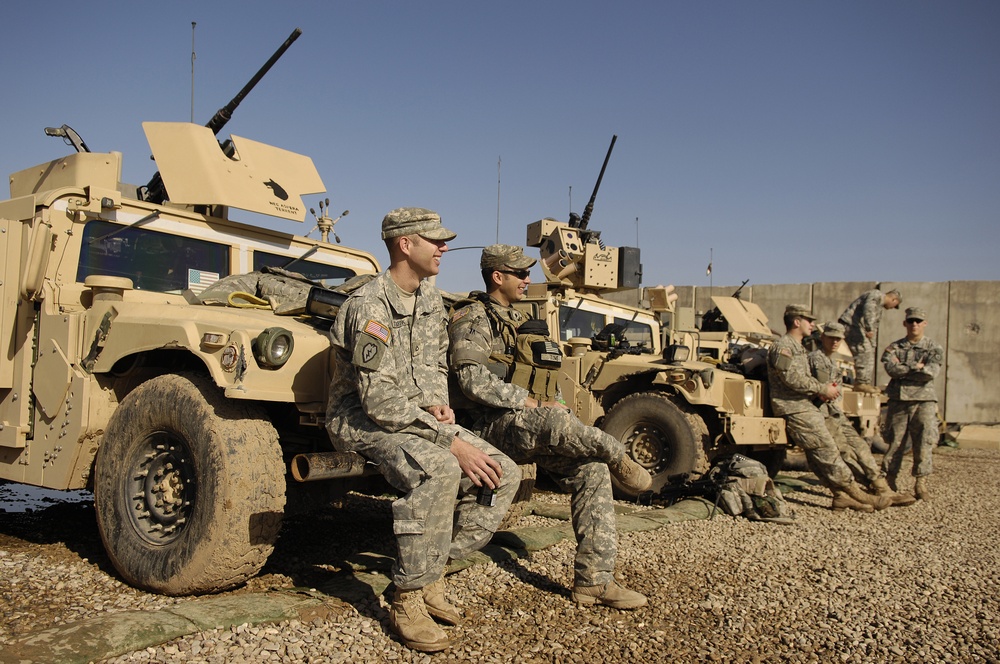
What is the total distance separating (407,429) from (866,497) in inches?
194

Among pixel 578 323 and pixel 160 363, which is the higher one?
pixel 578 323

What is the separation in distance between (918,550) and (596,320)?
144 inches

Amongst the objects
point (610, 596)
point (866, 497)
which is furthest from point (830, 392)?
point (610, 596)

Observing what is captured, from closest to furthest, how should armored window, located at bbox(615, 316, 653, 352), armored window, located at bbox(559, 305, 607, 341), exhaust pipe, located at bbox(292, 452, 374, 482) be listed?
exhaust pipe, located at bbox(292, 452, 374, 482), armored window, located at bbox(559, 305, 607, 341), armored window, located at bbox(615, 316, 653, 352)

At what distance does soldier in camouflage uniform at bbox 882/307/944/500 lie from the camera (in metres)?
7.36

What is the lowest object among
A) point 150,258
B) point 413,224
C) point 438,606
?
point 438,606

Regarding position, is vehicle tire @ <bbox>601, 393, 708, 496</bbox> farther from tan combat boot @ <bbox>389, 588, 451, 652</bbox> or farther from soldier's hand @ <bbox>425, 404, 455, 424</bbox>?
tan combat boot @ <bbox>389, 588, 451, 652</bbox>

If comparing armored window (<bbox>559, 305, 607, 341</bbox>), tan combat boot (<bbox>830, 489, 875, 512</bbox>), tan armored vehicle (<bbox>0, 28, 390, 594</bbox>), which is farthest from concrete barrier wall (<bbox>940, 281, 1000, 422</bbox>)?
tan armored vehicle (<bbox>0, 28, 390, 594</bbox>)

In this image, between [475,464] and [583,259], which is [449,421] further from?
[583,259]

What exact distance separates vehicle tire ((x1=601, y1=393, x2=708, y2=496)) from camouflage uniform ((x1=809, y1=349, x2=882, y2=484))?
1144 mm

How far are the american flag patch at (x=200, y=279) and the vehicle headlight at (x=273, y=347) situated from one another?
1.36 metres

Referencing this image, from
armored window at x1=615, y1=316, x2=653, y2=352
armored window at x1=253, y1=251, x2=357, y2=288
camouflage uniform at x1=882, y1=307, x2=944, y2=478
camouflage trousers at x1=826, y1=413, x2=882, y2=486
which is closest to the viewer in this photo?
armored window at x1=253, y1=251, x2=357, y2=288

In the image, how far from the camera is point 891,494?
6852 mm

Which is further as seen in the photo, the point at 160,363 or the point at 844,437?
the point at 844,437
